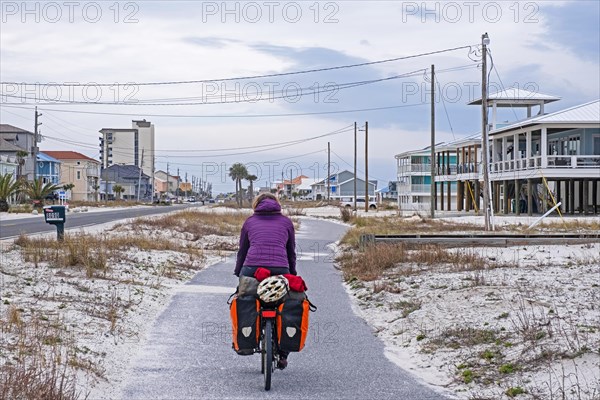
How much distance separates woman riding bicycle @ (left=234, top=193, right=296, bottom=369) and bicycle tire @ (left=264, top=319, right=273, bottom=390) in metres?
0.37

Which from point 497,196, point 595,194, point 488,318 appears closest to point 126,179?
point 497,196

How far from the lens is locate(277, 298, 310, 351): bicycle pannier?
26.3ft

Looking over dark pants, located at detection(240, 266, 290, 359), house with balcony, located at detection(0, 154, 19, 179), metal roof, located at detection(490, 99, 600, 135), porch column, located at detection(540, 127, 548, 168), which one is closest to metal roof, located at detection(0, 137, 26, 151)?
house with balcony, located at detection(0, 154, 19, 179)

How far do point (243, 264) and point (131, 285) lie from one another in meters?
7.03

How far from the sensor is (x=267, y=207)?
27.9 feet

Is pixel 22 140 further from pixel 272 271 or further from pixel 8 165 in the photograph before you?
pixel 272 271

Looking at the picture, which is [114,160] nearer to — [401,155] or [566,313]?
[401,155]

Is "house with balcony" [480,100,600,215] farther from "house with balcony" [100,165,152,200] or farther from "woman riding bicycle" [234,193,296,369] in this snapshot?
"house with balcony" [100,165,152,200]

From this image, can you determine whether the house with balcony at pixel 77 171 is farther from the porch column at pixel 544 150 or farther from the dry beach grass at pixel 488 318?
the dry beach grass at pixel 488 318

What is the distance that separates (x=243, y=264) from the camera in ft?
27.8

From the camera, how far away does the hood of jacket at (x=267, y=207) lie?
28.0 feet

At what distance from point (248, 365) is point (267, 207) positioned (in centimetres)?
188

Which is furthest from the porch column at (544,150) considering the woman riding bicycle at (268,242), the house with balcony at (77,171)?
the house with balcony at (77,171)

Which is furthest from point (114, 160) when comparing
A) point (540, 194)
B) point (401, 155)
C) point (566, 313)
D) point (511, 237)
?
point (566, 313)
